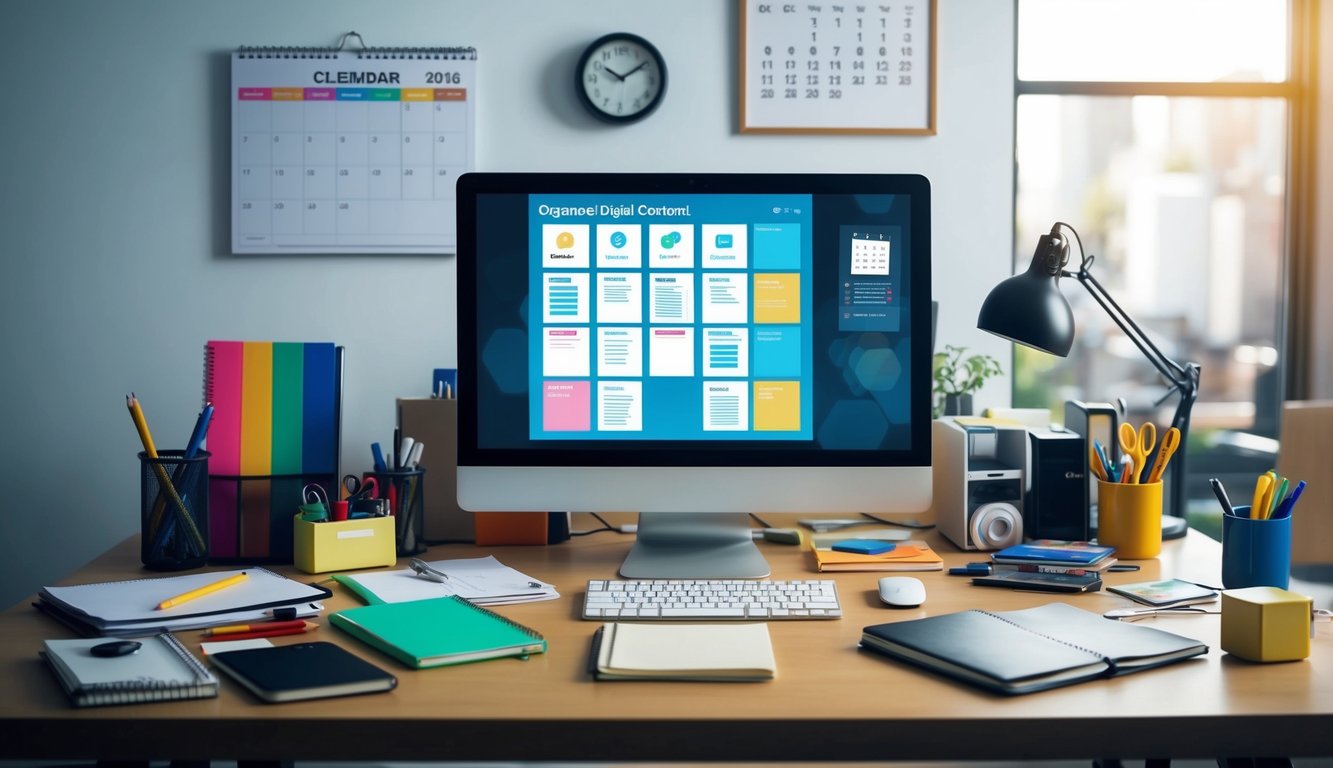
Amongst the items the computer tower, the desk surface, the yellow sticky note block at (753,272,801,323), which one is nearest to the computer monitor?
the yellow sticky note block at (753,272,801,323)

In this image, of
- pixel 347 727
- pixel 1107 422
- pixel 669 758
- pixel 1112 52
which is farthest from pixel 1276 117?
A: pixel 347 727

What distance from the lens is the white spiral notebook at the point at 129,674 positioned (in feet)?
2.93

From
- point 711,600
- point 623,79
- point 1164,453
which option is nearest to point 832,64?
point 623,79

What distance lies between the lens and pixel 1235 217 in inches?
98.0

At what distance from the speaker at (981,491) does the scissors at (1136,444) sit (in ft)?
0.46

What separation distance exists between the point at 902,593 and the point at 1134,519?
47cm

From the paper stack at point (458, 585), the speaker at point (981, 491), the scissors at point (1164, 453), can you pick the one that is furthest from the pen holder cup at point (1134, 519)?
the paper stack at point (458, 585)

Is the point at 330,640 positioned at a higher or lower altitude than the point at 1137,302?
lower

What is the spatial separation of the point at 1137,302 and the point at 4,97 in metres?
2.61

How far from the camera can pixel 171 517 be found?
1.38 m

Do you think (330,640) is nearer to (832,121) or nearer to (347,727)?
(347,727)

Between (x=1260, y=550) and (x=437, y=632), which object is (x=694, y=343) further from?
(x=1260, y=550)

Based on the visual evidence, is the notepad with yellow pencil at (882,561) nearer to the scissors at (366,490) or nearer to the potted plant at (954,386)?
the potted plant at (954,386)

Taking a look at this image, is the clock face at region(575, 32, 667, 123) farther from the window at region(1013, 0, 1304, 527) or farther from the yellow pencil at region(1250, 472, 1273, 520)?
the yellow pencil at region(1250, 472, 1273, 520)
